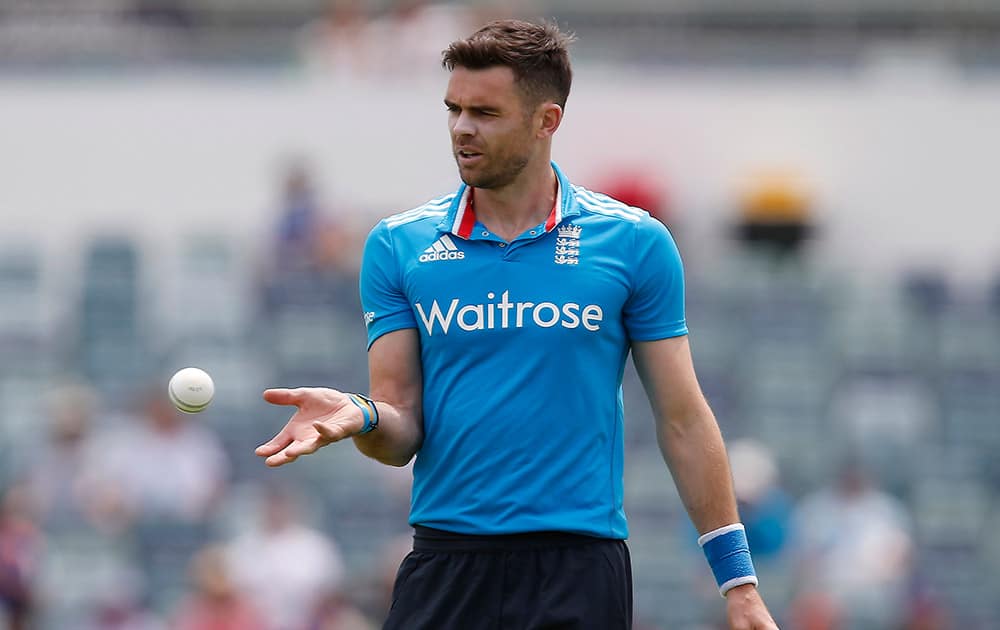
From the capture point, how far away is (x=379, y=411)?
15.6 feet

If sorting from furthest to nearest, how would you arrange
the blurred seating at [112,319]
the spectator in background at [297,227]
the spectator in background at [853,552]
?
the spectator in background at [297,227] → the blurred seating at [112,319] → the spectator in background at [853,552]

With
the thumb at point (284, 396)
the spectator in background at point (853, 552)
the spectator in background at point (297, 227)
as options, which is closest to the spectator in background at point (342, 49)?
the spectator in background at point (297, 227)

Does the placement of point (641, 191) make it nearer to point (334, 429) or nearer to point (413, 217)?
point (413, 217)

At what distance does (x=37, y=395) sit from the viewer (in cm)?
1455

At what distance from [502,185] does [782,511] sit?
721 centimetres

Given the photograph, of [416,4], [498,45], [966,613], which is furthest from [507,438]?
[416,4]

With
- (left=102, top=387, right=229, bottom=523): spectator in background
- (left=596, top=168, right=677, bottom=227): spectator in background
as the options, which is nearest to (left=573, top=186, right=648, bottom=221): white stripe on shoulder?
(left=102, top=387, right=229, bottom=523): spectator in background

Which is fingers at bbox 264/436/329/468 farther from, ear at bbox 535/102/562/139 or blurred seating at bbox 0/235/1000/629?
blurred seating at bbox 0/235/1000/629

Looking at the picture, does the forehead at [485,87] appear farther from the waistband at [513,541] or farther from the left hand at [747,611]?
the left hand at [747,611]

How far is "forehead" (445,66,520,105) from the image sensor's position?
15.8 feet

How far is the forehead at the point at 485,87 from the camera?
4805mm

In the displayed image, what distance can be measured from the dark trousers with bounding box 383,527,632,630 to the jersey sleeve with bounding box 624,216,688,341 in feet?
1.92

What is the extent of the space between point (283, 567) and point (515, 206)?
23.7ft

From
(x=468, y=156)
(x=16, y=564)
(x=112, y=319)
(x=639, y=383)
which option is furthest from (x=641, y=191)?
(x=468, y=156)
